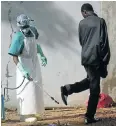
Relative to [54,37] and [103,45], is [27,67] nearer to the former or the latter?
[103,45]

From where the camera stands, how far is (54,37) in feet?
30.5

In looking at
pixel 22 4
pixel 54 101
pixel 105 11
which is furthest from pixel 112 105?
pixel 22 4

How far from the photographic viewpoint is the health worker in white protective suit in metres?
7.92

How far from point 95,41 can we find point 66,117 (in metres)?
1.55

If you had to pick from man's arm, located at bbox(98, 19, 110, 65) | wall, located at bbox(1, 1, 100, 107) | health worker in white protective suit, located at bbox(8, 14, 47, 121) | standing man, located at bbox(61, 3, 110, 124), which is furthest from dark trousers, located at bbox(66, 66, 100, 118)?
wall, located at bbox(1, 1, 100, 107)

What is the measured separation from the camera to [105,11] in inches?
365

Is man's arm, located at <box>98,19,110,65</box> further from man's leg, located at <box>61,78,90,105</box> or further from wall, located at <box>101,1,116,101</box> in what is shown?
wall, located at <box>101,1,116,101</box>

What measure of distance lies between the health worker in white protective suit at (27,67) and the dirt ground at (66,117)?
0.22 m

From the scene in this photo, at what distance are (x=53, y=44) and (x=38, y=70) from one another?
1293mm

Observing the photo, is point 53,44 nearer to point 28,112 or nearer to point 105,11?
point 105,11

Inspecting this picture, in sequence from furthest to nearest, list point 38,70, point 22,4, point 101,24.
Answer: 1. point 22,4
2. point 38,70
3. point 101,24

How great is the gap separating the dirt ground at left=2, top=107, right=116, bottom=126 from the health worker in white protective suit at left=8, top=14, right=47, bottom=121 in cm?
22

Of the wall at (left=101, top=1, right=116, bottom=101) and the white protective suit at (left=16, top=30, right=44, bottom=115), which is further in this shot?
the wall at (left=101, top=1, right=116, bottom=101)

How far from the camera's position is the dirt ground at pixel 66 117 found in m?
7.93
